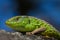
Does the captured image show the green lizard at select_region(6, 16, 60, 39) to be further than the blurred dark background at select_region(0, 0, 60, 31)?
No

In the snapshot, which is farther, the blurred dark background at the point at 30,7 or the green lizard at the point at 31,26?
the blurred dark background at the point at 30,7

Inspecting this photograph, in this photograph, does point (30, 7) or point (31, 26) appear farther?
point (30, 7)

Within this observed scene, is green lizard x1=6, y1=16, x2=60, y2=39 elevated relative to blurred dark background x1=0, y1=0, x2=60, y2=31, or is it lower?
lower

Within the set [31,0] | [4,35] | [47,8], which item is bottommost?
[4,35]

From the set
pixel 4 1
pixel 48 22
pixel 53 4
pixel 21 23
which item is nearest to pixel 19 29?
pixel 21 23

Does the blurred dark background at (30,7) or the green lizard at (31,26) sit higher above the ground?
the blurred dark background at (30,7)

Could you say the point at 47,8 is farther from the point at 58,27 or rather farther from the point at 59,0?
the point at 58,27

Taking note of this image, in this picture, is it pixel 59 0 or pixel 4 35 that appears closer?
pixel 4 35

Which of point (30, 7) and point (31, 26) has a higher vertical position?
point (30, 7)
